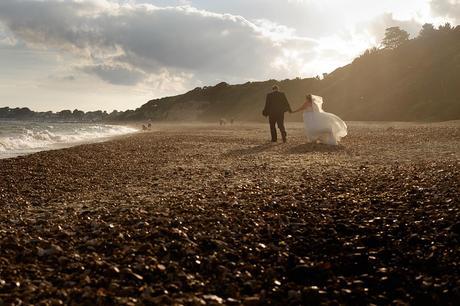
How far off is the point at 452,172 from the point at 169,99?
184 m

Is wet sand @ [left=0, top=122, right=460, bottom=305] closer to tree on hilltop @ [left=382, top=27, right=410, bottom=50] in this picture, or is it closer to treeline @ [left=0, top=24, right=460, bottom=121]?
treeline @ [left=0, top=24, right=460, bottom=121]

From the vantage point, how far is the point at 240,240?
5.51m

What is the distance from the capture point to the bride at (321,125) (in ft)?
58.4

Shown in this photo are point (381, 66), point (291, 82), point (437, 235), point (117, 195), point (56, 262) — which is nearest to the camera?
point (56, 262)

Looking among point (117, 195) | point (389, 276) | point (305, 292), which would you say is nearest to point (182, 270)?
point (305, 292)

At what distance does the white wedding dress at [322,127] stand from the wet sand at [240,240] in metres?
7.79

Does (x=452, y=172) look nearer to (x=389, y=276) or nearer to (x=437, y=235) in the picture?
(x=437, y=235)

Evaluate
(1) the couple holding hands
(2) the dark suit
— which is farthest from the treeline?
(1) the couple holding hands

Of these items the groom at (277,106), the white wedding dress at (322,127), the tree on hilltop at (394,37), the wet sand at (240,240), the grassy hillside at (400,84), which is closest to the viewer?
the wet sand at (240,240)

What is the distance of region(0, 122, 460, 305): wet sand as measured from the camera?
4117mm

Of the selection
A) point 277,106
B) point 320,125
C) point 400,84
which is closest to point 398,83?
point 400,84

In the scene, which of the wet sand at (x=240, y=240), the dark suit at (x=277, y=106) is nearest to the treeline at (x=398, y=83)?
the dark suit at (x=277, y=106)

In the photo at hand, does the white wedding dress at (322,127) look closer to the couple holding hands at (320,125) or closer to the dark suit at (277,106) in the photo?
the couple holding hands at (320,125)

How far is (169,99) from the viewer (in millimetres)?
188625
